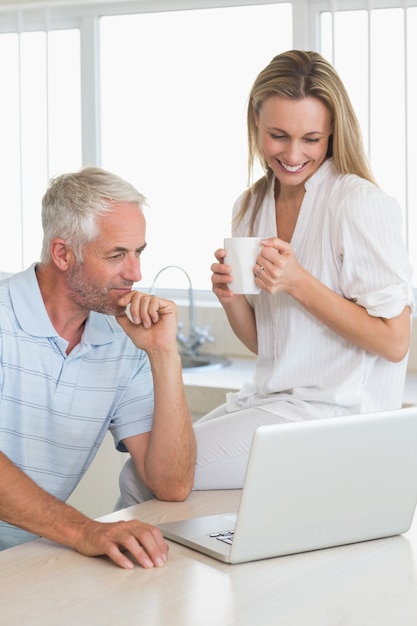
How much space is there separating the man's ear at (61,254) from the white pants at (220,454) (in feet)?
1.34

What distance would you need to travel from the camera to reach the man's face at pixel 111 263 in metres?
1.86

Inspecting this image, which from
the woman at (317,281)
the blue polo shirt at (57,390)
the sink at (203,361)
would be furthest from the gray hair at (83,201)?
the sink at (203,361)

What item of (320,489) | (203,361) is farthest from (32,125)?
(320,489)

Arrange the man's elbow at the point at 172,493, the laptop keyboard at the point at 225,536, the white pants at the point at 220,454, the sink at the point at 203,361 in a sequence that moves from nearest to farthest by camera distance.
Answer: the laptop keyboard at the point at 225,536 < the man's elbow at the point at 172,493 < the white pants at the point at 220,454 < the sink at the point at 203,361

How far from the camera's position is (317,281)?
1.85 m

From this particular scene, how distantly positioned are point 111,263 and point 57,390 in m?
0.27

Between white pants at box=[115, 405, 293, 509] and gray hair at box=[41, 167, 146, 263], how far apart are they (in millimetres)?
430

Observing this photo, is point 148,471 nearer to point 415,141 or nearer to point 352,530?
point 352,530

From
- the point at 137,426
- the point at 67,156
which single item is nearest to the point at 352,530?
the point at 137,426

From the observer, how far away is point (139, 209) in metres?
1.89

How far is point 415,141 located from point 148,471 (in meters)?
1.83

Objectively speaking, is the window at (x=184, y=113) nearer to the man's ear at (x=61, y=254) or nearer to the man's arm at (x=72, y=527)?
the man's ear at (x=61, y=254)

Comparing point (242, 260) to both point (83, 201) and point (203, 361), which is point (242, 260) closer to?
point (83, 201)

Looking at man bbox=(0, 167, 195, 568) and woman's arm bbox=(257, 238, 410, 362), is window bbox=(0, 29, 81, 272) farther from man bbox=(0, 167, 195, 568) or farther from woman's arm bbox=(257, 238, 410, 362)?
woman's arm bbox=(257, 238, 410, 362)
